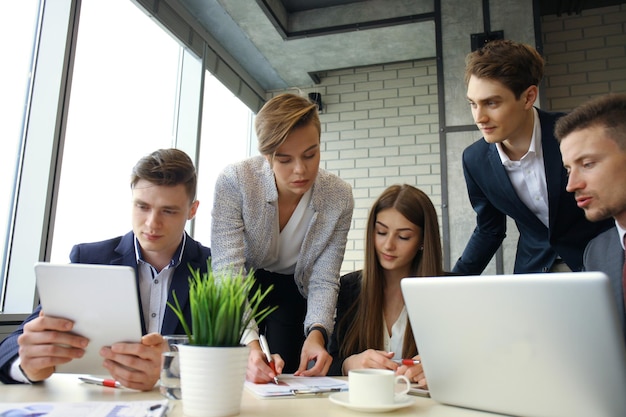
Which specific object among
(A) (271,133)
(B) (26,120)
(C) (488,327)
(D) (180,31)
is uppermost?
(D) (180,31)

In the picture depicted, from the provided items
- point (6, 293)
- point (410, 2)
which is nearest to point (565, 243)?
point (6, 293)

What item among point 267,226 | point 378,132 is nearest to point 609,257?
point 267,226

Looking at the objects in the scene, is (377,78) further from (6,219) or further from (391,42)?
(6,219)

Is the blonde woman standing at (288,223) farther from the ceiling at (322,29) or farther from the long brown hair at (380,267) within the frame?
the ceiling at (322,29)

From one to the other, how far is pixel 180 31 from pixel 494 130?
8.59ft

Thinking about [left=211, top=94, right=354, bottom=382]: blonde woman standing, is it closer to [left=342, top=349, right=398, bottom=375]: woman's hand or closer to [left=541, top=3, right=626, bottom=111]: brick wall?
[left=342, top=349, right=398, bottom=375]: woman's hand

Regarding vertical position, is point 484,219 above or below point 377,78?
below

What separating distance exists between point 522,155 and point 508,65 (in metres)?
0.35

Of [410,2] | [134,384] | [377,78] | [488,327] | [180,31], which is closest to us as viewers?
[488,327]

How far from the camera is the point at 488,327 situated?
760 mm

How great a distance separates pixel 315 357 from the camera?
1.36 meters

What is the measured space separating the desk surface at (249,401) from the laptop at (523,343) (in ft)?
0.16

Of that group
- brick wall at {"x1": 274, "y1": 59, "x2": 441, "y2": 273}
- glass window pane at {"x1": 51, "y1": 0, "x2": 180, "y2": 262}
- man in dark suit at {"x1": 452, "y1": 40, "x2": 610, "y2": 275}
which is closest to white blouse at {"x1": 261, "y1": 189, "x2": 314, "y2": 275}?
man in dark suit at {"x1": 452, "y1": 40, "x2": 610, "y2": 275}

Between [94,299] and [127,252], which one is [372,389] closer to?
[94,299]
